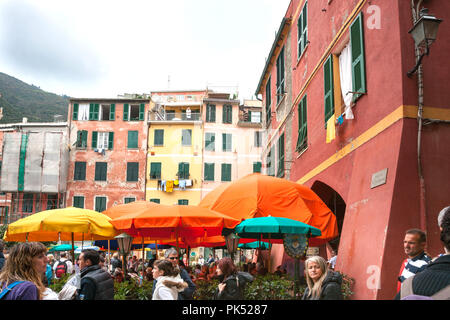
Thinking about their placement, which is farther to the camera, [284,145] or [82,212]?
[284,145]

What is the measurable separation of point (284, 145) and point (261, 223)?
27.6 ft

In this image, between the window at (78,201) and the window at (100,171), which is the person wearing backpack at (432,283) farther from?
the window at (78,201)

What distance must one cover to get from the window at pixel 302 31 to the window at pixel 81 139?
2573 centimetres

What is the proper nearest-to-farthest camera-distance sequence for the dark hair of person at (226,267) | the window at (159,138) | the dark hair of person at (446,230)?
the dark hair of person at (446,230)
the dark hair of person at (226,267)
the window at (159,138)

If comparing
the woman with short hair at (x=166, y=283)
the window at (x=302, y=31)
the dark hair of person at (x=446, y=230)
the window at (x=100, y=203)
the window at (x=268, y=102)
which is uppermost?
the window at (x=302, y=31)

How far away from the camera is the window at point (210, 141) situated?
36656mm

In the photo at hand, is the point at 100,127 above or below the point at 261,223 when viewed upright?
above

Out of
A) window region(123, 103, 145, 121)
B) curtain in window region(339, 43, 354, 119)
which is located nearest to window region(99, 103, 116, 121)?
window region(123, 103, 145, 121)

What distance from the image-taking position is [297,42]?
48.6 feet

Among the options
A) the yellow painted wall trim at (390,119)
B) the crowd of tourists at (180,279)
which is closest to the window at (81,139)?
the yellow painted wall trim at (390,119)

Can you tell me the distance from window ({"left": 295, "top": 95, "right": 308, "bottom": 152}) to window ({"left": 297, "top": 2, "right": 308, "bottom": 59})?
172 cm

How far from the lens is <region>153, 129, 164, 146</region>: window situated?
36.5 m
